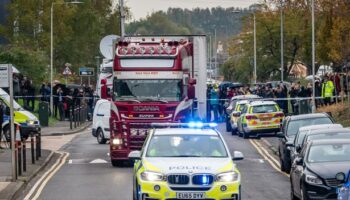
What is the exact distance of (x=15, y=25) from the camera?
239 feet

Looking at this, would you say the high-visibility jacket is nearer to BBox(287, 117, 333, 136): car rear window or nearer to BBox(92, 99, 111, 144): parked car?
BBox(92, 99, 111, 144): parked car

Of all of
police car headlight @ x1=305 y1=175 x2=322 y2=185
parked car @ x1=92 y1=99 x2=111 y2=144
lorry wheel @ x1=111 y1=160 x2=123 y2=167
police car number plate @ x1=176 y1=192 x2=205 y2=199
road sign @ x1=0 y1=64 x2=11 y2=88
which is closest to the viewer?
police car number plate @ x1=176 y1=192 x2=205 y2=199

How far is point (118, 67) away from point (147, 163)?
38.6 ft

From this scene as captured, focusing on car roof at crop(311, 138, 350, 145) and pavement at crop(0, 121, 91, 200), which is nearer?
car roof at crop(311, 138, 350, 145)

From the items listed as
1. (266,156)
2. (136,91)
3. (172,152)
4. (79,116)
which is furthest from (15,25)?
(172,152)

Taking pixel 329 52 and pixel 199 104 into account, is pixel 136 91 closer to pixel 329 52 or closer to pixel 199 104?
pixel 199 104

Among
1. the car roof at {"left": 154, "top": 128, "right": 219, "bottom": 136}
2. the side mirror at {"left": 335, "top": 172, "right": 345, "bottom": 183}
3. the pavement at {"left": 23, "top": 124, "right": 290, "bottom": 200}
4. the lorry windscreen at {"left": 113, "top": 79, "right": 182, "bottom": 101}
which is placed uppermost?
the lorry windscreen at {"left": 113, "top": 79, "right": 182, "bottom": 101}

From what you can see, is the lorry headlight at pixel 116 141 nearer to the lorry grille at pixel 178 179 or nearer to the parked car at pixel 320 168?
the parked car at pixel 320 168

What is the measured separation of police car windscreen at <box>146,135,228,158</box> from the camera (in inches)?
744

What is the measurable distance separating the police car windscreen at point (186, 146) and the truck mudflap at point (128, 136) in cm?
1004

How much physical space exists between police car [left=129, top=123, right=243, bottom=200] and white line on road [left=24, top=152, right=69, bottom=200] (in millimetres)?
4615

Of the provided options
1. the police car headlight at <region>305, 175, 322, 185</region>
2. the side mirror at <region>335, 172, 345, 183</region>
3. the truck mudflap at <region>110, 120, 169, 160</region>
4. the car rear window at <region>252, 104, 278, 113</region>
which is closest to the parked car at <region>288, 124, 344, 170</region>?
the truck mudflap at <region>110, 120, 169, 160</region>

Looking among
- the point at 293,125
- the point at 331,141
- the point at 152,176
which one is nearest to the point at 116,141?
the point at 293,125

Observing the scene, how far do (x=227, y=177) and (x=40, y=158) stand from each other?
16.7 meters
